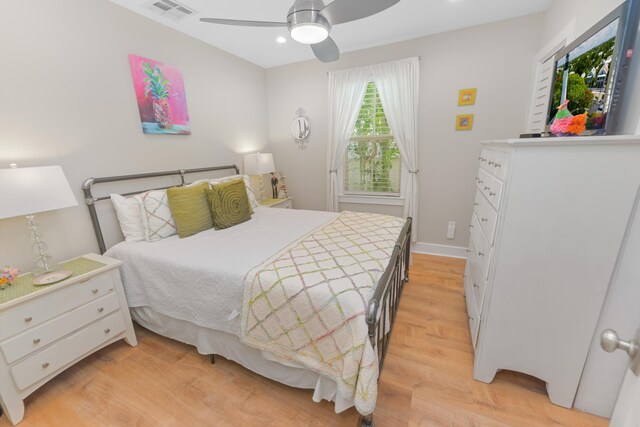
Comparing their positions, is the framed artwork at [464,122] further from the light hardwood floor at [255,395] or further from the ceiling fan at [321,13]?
the light hardwood floor at [255,395]

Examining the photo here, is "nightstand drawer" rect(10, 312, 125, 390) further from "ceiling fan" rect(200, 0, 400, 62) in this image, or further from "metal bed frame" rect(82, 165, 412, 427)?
"ceiling fan" rect(200, 0, 400, 62)

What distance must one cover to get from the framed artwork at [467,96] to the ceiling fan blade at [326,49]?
5.30 ft

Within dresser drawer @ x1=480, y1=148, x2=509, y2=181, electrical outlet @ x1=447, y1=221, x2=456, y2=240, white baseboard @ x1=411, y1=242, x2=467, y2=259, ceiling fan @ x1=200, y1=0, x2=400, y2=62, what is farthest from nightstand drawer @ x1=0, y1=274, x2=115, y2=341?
electrical outlet @ x1=447, y1=221, x2=456, y2=240

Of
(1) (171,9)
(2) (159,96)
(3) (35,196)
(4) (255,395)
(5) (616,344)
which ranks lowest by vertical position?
(4) (255,395)

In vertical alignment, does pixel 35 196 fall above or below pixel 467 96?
below

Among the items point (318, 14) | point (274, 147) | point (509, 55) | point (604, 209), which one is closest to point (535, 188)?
point (604, 209)

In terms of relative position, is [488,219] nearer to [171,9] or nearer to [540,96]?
[540,96]

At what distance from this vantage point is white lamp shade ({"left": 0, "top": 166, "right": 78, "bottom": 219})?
4.54 feet

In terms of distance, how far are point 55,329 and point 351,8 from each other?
2.44m

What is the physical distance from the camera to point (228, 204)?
7.67 feet

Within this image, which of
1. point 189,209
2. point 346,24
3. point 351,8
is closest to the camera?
point 351,8

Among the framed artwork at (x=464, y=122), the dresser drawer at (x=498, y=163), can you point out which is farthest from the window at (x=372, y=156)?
→ the dresser drawer at (x=498, y=163)

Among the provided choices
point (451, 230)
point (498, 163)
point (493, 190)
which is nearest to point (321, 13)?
point (498, 163)

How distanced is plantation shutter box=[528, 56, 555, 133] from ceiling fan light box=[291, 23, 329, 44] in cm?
192
